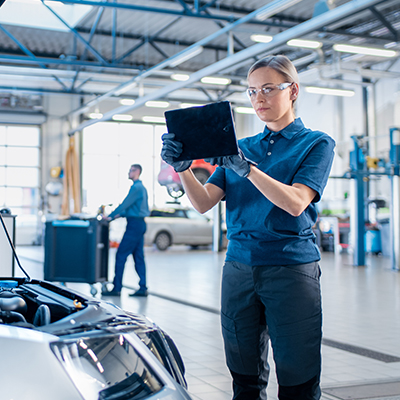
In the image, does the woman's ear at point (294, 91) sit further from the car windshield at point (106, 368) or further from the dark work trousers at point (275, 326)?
the car windshield at point (106, 368)

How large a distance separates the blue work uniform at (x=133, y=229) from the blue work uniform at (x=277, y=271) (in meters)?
5.83

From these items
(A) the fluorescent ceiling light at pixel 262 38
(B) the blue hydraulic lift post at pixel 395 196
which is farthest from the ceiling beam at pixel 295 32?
(B) the blue hydraulic lift post at pixel 395 196

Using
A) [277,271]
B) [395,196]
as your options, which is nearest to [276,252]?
[277,271]

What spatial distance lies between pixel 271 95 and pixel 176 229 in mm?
16130

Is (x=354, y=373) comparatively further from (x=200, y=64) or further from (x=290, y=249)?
(x=200, y=64)

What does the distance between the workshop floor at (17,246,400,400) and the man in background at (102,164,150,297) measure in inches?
10.7

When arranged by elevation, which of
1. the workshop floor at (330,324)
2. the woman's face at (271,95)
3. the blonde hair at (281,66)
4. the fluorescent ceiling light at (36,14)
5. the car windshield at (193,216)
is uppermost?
the fluorescent ceiling light at (36,14)

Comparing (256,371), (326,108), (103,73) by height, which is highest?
(103,73)

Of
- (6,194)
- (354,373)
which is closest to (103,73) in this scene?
(6,194)

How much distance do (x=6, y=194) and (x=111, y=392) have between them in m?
21.5

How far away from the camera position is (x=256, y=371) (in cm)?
207

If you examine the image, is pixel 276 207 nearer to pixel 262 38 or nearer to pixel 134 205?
pixel 134 205

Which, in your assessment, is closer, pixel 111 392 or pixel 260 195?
pixel 111 392

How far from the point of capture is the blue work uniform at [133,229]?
784 centimetres
